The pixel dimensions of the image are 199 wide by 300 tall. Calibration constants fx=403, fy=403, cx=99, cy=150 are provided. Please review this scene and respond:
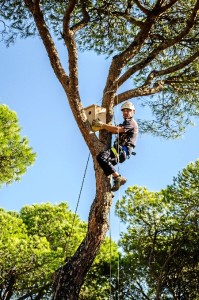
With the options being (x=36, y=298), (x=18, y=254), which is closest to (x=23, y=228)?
(x=18, y=254)

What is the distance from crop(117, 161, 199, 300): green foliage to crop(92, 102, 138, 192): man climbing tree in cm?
1201

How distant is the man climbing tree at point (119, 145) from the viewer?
18.4 ft

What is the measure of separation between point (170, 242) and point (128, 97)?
43.8 ft

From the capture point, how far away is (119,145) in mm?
5949

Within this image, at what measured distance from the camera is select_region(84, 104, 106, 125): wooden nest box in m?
6.23

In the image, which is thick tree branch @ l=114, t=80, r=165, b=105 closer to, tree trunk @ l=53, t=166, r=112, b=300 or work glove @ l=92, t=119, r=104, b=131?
work glove @ l=92, t=119, r=104, b=131

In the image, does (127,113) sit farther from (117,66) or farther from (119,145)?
(117,66)

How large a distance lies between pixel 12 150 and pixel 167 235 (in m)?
8.78

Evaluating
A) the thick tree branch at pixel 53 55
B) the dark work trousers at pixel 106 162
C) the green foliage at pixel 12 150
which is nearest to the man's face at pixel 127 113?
the dark work trousers at pixel 106 162

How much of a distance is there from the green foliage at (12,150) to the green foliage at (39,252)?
3.69 metres

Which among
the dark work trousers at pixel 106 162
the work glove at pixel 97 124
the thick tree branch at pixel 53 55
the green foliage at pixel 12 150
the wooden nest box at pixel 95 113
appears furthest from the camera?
the green foliage at pixel 12 150

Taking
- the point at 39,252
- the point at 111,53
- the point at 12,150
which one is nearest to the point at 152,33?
the point at 111,53

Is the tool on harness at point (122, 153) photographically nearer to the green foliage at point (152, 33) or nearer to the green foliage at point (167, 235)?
the green foliage at point (152, 33)

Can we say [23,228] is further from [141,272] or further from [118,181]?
[118,181]
